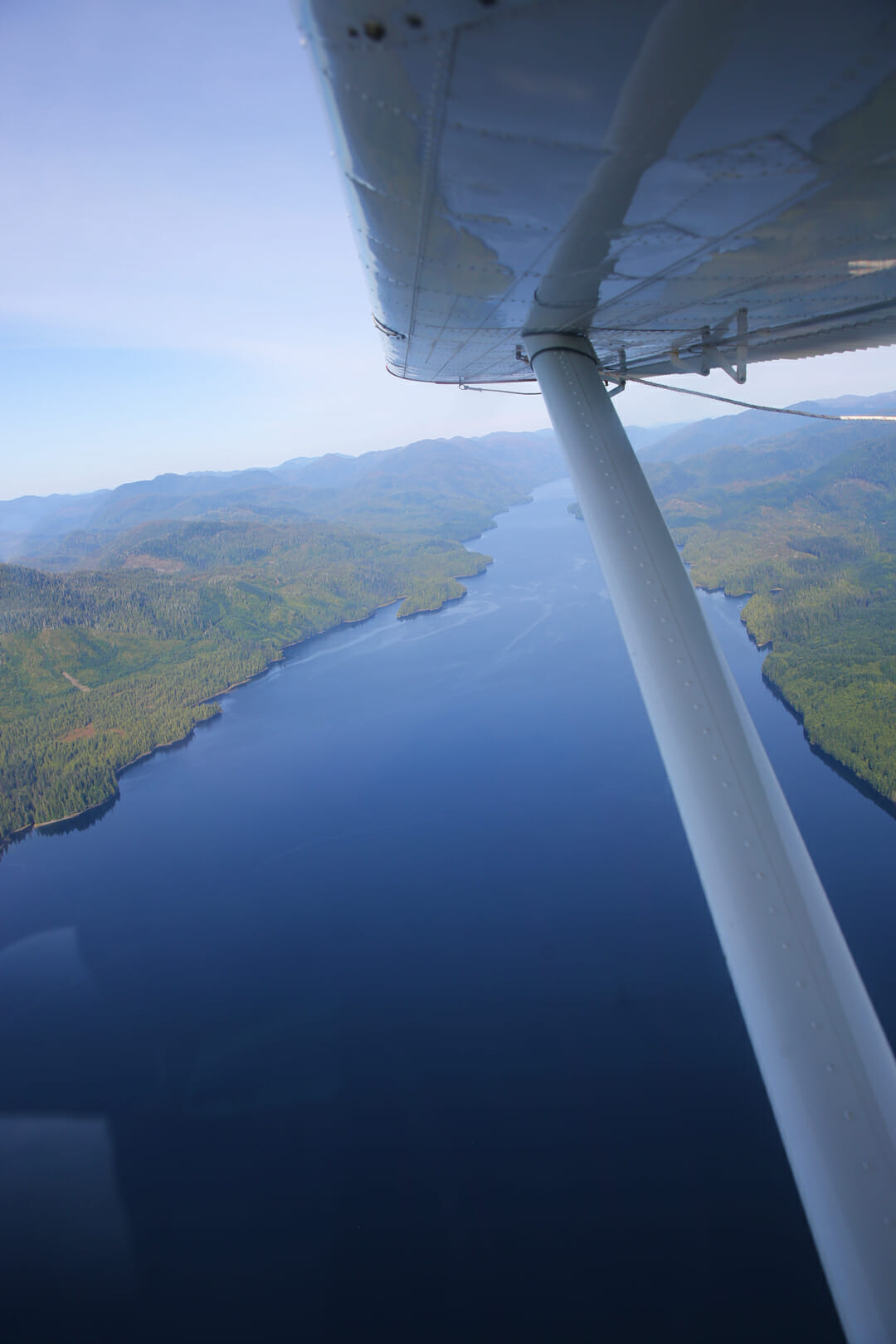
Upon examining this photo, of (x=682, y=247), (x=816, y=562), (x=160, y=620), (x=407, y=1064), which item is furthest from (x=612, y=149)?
(x=160, y=620)

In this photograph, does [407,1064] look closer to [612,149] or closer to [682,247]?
[682,247]

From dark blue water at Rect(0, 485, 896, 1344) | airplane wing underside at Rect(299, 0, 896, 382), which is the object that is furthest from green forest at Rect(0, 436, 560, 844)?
airplane wing underside at Rect(299, 0, 896, 382)

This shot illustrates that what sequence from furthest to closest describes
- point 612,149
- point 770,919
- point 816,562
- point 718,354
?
point 816,562
point 718,354
point 770,919
point 612,149

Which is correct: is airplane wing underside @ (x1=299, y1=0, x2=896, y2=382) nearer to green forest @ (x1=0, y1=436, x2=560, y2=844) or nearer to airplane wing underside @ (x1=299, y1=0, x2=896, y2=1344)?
airplane wing underside @ (x1=299, y1=0, x2=896, y2=1344)

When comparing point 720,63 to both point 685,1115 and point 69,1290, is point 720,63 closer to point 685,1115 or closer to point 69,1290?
point 685,1115

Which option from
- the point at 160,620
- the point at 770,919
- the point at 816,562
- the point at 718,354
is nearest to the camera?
the point at 770,919
